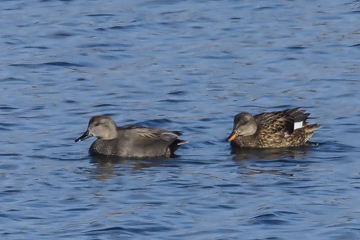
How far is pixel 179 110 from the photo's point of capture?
1577cm

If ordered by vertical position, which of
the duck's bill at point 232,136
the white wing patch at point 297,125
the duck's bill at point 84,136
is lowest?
the duck's bill at point 232,136

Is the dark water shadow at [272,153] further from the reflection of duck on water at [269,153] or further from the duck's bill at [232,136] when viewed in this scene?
the duck's bill at [232,136]

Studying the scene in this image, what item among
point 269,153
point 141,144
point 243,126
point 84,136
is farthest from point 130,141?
point 269,153

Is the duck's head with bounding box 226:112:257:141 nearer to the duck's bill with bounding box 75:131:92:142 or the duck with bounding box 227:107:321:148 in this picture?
the duck with bounding box 227:107:321:148

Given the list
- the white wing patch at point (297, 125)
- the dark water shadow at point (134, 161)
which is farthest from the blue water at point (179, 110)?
the white wing patch at point (297, 125)

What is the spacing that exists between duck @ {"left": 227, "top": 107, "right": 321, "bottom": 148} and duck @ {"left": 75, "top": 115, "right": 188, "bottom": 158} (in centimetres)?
97

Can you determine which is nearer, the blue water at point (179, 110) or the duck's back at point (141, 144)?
the blue water at point (179, 110)

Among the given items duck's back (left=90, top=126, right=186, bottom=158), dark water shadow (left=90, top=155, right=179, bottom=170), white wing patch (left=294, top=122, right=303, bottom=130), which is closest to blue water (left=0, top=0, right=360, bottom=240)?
dark water shadow (left=90, top=155, right=179, bottom=170)

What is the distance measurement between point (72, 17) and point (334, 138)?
10.3m

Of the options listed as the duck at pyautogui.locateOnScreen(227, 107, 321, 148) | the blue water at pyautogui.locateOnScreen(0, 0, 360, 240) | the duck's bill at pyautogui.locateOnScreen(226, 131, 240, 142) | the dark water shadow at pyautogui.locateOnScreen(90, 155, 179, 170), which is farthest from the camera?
the duck at pyautogui.locateOnScreen(227, 107, 321, 148)

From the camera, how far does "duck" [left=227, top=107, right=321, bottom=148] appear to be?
1432 centimetres

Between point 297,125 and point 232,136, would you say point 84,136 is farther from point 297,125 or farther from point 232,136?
point 297,125

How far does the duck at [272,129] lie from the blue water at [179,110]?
0.24 meters

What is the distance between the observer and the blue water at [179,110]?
421 inches
